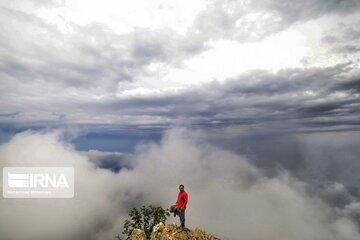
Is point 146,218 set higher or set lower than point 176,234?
lower

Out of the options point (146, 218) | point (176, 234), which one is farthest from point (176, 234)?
point (146, 218)

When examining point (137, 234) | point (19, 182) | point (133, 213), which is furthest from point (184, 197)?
point (19, 182)

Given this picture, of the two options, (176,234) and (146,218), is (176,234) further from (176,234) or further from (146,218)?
(146,218)

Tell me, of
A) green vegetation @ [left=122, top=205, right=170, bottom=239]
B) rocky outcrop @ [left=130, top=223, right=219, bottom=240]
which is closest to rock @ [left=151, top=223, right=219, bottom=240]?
rocky outcrop @ [left=130, top=223, right=219, bottom=240]

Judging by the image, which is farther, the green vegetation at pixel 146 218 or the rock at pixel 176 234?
the green vegetation at pixel 146 218

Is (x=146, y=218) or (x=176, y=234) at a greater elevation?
(x=176, y=234)

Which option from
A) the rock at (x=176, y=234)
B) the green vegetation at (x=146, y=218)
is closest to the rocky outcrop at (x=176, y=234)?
the rock at (x=176, y=234)

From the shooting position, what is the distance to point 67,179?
191 ft

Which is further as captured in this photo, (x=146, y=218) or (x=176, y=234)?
(x=146, y=218)

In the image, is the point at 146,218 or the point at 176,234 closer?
the point at 176,234

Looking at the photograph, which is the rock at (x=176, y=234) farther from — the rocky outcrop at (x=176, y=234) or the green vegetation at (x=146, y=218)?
the green vegetation at (x=146, y=218)

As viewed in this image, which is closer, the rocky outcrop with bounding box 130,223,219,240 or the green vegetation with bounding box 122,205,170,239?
the rocky outcrop with bounding box 130,223,219,240

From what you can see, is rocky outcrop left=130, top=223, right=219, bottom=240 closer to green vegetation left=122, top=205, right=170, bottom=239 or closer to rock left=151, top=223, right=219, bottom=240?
rock left=151, top=223, right=219, bottom=240

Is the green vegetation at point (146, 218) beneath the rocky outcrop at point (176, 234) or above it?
beneath
